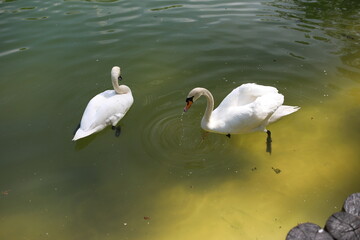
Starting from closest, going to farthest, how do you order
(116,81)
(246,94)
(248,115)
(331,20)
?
(248,115)
(246,94)
(116,81)
(331,20)

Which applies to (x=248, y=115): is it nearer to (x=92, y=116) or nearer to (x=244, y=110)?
(x=244, y=110)

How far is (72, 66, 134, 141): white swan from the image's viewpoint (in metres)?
5.42

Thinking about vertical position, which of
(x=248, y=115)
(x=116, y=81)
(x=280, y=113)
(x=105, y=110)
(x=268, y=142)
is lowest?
(x=268, y=142)

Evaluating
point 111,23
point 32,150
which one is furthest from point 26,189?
point 111,23

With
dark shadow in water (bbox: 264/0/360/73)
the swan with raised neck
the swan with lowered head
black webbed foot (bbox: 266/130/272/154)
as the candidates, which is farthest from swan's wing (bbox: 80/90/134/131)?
dark shadow in water (bbox: 264/0/360/73)

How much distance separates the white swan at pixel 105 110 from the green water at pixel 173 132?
276mm

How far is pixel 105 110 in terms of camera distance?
559 centimetres

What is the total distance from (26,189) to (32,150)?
2.80 ft

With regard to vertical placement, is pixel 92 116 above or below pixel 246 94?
below

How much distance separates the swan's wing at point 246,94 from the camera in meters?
5.26

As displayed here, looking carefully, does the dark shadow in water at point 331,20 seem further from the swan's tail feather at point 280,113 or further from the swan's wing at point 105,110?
the swan's wing at point 105,110

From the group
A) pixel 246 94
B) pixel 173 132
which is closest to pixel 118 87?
pixel 173 132

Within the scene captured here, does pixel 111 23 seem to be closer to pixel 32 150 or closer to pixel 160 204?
pixel 32 150

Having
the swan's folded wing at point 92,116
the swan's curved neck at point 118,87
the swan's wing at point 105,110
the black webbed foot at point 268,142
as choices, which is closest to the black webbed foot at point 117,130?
the swan's wing at point 105,110
